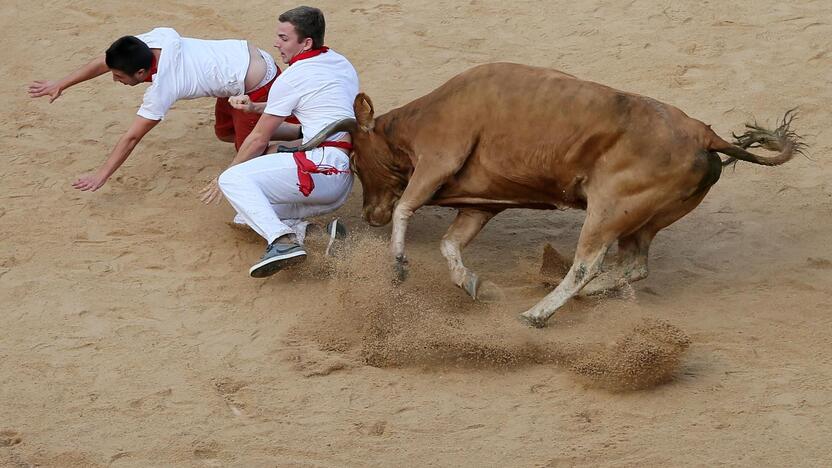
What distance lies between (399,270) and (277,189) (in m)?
1.00

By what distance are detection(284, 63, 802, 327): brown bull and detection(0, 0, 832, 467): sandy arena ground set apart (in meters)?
0.36

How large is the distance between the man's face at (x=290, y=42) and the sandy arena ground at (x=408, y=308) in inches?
50.7

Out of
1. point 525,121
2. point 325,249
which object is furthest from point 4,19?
point 525,121

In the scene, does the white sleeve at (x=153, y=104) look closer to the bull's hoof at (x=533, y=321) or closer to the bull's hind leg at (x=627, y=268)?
the bull's hoof at (x=533, y=321)

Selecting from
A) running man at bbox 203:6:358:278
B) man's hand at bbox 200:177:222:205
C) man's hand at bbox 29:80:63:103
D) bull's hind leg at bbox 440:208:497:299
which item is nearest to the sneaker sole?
running man at bbox 203:6:358:278

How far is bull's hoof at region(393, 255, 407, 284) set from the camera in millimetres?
7535

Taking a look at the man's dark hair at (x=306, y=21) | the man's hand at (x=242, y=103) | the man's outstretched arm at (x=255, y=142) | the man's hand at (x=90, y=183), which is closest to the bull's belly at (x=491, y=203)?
the man's outstretched arm at (x=255, y=142)

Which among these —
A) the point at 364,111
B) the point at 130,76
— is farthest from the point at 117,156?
the point at 364,111

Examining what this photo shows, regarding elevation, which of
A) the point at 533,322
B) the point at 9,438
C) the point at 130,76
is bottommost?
the point at 9,438

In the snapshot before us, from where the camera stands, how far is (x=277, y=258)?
748 cm

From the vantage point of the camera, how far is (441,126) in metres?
7.66

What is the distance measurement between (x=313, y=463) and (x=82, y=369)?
1.62 meters

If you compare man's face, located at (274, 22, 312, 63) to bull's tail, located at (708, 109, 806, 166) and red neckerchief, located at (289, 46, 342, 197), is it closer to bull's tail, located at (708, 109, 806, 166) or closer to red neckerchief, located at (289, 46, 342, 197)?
red neckerchief, located at (289, 46, 342, 197)

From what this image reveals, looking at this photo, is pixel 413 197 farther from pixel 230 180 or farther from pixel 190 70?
pixel 190 70
